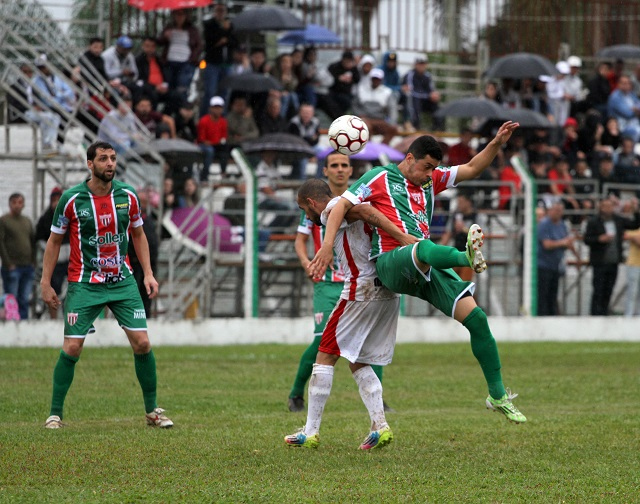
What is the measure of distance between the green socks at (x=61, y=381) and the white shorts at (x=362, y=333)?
2.46 metres

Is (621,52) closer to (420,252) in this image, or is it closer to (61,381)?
(61,381)

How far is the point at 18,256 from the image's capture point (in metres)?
17.2

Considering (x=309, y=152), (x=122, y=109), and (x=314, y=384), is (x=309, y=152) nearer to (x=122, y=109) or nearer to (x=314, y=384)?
(x=122, y=109)

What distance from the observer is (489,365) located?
8109 millimetres

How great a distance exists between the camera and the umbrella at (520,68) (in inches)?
923

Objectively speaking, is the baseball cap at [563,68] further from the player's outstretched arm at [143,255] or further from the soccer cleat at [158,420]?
the soccer cleat at [158,420]

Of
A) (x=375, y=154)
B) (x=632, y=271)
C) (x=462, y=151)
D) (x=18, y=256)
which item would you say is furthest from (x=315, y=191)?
(x=462, y=151)

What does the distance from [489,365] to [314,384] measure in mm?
1251

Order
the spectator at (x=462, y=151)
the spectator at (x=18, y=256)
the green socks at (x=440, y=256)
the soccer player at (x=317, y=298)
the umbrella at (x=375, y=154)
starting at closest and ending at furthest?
1. the green socks at (x=440, y=256)
2. the soccer player at (x=317, y=298)
3. the spectator at (x=18, y=256)
4. the umbrella at (x=375, y=154)
5. the spectator at (x=462, y=151)

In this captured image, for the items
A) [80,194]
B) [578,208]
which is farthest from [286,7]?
[80,194]

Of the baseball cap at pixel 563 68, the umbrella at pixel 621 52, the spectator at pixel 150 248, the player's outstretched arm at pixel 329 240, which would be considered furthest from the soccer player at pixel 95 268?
the umbrella at pixel 621 52

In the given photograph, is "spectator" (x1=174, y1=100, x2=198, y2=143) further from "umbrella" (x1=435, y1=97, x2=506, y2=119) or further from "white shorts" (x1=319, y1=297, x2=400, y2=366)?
"white shorts" (x1=319, y1=297, x2=400, y2=366)

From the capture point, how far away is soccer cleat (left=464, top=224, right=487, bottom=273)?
24.2 ft

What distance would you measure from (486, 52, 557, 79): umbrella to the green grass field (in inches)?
381
